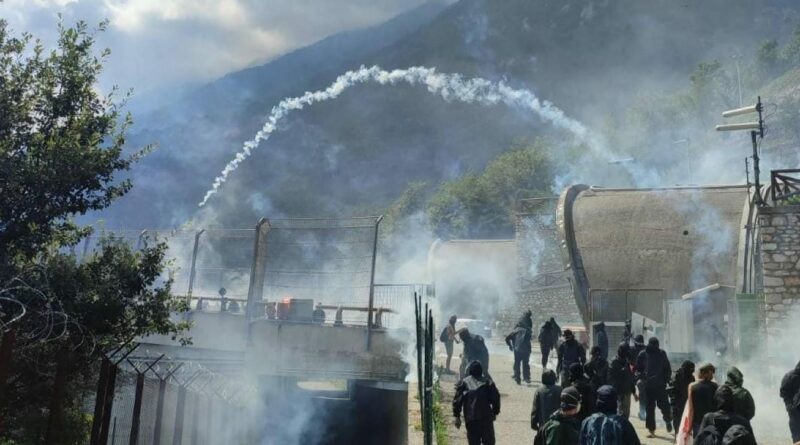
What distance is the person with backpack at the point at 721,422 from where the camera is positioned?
4824mm

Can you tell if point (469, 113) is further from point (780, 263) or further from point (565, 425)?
point (565, 425)

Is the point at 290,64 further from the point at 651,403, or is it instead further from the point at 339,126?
the point at 651,403

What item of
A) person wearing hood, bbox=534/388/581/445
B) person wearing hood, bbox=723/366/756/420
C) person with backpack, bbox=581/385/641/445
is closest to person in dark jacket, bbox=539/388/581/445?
person wearing hood, bbox=534/388/581/445

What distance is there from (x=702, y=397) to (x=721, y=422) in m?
1.98

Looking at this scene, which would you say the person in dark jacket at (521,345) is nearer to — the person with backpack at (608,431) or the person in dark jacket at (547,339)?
the person in dark jacket at (547,339)

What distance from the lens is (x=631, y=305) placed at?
2058 cm

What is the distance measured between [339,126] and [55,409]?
118 m

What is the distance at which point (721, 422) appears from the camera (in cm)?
489

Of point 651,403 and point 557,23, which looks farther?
point 557,23

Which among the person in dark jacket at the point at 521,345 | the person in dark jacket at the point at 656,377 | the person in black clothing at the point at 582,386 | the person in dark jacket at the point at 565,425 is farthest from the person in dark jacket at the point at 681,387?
the person in dark jacket at the point at 521,345

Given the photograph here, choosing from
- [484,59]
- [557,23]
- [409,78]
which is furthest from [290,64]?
[557,23]

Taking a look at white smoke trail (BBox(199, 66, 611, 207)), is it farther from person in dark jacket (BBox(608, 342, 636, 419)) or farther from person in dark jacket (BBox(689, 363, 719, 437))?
person in dark jacket (BBox(689, 363, 719, 437))

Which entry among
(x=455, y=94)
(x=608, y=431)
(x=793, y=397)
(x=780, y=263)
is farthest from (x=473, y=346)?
(x=455, y=94)

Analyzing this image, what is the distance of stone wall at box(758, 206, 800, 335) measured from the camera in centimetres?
1339
